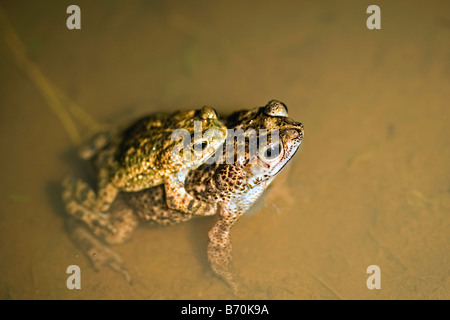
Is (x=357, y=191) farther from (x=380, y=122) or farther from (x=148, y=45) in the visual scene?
(x=148, y=45)

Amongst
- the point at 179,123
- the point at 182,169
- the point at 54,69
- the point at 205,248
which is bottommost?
the point at 205,248

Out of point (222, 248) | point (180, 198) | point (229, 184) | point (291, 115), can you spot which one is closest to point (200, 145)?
point (229, 184)

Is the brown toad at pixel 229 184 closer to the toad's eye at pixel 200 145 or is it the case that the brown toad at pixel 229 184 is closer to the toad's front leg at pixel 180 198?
the toad's front leg at pixel 180 198

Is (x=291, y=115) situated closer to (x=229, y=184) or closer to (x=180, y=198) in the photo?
(x=229, y=184)

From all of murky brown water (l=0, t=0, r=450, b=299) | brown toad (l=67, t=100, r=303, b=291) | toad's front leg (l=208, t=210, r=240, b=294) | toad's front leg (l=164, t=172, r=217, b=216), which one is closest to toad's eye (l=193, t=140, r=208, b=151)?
brown toad (l=67, t=100, r=303, b=291)

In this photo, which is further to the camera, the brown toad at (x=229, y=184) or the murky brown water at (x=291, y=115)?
the murky brown water at (x=291, y=115)

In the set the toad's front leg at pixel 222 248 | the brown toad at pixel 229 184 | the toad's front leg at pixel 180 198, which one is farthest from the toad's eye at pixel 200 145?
the toad's front leg at pixel 222 248

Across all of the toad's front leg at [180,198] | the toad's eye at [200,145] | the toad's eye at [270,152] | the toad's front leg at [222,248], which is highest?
the toad's eye at [200,145]

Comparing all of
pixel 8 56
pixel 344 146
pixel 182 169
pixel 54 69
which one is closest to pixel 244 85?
pixel 344 146
